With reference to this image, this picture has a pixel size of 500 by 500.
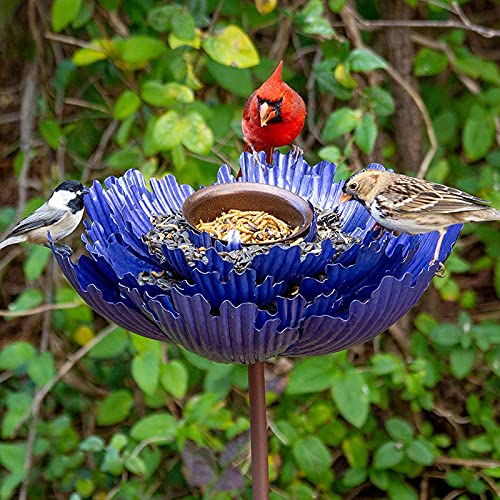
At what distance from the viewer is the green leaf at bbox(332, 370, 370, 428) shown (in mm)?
2511

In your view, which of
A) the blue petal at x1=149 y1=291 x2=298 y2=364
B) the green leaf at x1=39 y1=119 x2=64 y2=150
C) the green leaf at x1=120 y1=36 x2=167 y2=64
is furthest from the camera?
the green leaf at x1=39 y1=119 x2=64 y2=150

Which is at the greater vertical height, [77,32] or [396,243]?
[77,32]

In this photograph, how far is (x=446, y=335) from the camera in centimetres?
285

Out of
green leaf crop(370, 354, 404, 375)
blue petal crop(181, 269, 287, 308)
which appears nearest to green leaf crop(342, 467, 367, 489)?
green leaf crop(370, 354, 404, 375)

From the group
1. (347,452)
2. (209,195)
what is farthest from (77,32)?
(209,195)

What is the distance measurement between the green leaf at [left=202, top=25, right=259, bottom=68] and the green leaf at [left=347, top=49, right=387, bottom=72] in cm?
25

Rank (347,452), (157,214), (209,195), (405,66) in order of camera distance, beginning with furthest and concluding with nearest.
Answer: (405,66), (347,452), (157,214), (209,195)

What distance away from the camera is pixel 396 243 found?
5.70ft

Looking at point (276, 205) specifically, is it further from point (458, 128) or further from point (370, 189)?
point (458, 128)

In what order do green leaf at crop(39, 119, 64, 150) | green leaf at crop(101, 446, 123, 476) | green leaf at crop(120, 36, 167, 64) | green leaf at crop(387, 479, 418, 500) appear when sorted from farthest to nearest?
green leaf at crop(39, 119, 64, 150) < green leaf at crop(387, 479, 418, 500) < green leaf at crop(120, 36, 167, 64) < green leaf at crop(101, 446, 123, 476)

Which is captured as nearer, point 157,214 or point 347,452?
point 157,214

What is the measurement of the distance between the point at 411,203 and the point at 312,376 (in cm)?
99

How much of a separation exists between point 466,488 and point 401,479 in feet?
0.67

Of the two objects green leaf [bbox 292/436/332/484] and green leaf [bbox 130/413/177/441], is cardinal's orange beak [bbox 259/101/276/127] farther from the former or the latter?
green leaf [bbox 292/436/332/484]
